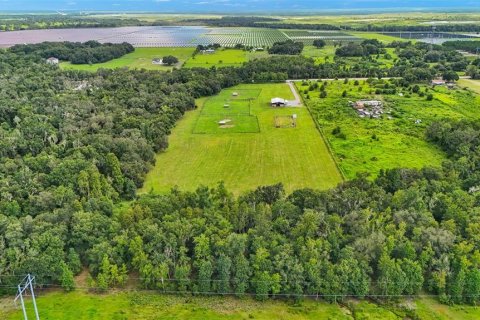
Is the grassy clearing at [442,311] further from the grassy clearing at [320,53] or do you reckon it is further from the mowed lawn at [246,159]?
the grassy clearing at [320,53]

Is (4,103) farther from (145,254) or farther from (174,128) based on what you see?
(145,254)

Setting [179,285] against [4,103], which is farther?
[4,103]

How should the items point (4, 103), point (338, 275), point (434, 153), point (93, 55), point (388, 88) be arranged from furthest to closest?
1. point (93, 55)
2. point (388, 88)
3. point (4, 103)
4. point (434, 153)
5. point (338, 275)

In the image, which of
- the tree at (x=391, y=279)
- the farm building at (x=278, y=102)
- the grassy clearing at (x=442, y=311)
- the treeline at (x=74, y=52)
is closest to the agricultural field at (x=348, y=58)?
the farm building at (x=278, y=102)

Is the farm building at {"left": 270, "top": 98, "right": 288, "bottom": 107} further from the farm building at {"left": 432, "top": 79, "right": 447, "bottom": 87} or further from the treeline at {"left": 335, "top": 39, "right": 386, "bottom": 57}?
the treeline at {"left": 335, "top": 39, "right": 386, "bottom": 57}

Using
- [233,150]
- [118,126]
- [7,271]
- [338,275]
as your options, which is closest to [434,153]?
[233,150]

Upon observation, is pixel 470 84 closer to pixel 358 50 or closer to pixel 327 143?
pixel 358 50

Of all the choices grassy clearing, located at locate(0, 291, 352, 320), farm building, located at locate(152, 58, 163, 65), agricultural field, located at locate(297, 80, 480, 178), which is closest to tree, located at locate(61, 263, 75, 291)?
grassy clearing, located at locate(0, 291, 352, 320)
